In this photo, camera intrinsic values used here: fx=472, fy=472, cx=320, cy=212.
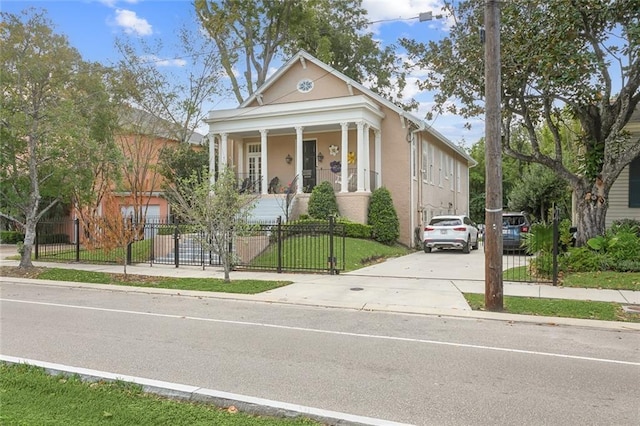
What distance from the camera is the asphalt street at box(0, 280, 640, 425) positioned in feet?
14.3

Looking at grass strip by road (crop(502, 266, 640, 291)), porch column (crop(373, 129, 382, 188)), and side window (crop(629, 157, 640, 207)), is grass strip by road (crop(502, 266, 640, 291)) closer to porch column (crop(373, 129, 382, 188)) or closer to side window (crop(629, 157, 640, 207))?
side window (crop(629, 157, 640, 207))

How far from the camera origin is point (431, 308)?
920 centimetres

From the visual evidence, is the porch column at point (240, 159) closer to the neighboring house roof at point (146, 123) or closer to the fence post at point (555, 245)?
the neighboring house roof at point (146, 123)

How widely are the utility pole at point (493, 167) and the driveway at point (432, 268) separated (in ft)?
12.7

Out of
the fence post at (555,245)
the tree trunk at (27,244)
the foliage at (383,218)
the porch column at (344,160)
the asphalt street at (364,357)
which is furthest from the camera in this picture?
the porch column at (344,160)

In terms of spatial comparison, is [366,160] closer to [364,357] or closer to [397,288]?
[397,288]

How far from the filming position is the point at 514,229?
718 inches

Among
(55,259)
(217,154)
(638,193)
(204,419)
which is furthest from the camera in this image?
(217,154)

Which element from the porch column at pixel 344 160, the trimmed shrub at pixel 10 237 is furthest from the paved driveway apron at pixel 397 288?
the trimmed shrub at pixel 10 237

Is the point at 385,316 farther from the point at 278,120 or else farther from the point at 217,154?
the point at 217,154

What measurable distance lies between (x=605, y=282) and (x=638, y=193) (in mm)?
7553

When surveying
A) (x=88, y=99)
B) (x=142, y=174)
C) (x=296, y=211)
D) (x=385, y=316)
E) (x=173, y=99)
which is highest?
(x=173, y=99)

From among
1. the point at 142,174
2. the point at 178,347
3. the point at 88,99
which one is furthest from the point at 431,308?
the point at 142,174

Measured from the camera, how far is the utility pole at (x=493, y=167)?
880 centimetres
